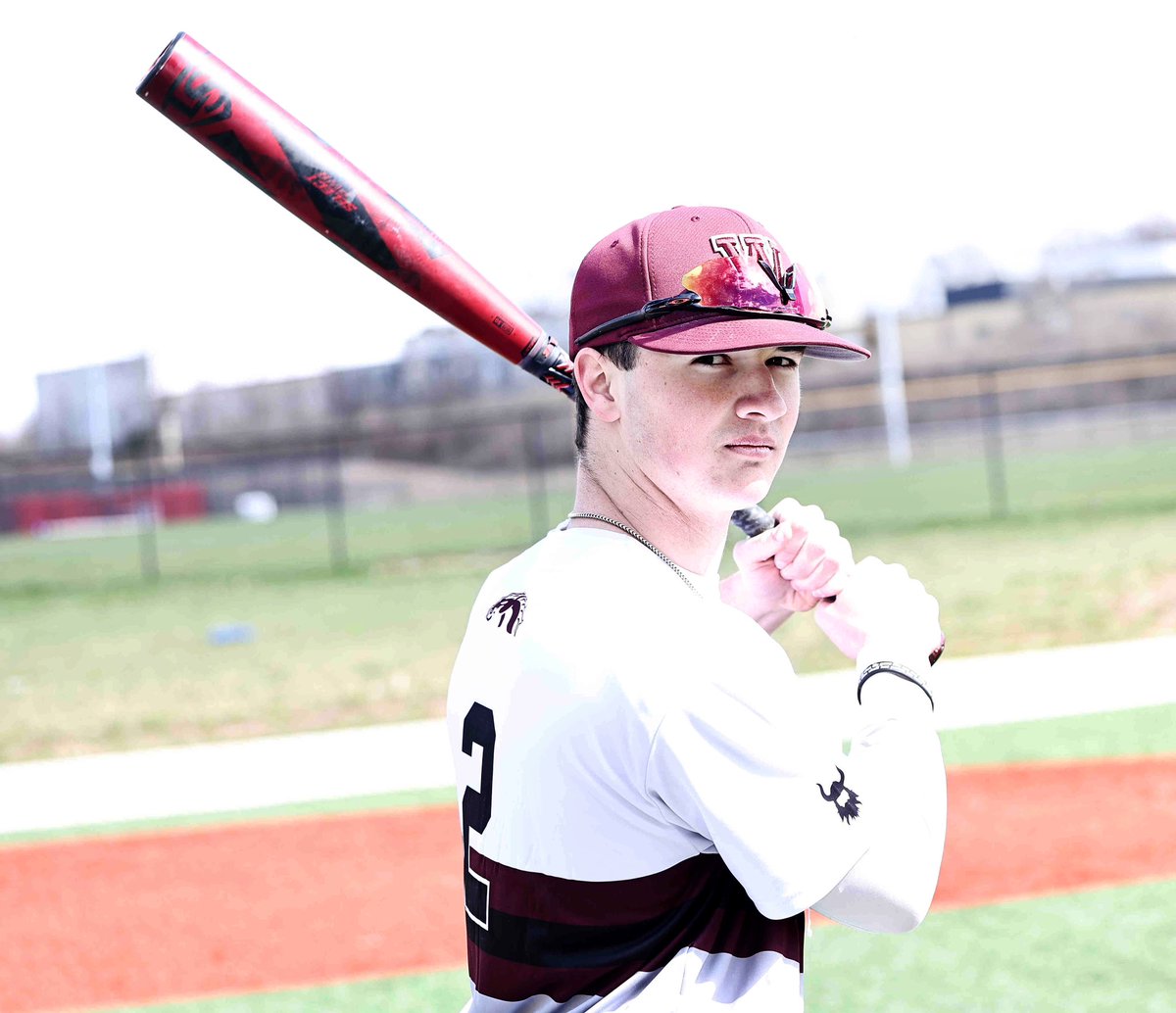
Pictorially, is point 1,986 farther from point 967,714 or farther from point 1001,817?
point 967,714

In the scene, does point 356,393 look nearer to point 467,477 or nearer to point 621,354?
point 467,477

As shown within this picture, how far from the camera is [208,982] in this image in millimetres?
4914

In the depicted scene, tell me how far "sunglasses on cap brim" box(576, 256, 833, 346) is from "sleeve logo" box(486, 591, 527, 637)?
38cm

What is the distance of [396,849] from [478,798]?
4743mm

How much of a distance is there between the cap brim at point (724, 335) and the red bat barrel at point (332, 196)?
1.98 ft

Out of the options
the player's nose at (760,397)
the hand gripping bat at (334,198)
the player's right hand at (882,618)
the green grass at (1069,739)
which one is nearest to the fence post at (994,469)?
the green grass at (1069,739)

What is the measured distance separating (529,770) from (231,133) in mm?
1044

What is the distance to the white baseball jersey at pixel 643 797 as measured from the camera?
1.60 meters

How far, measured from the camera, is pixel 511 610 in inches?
72.1

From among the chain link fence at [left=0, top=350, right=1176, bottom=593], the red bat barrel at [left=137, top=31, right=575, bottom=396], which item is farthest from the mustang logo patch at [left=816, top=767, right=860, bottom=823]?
the chain link fence at [left=0, top=350, right=1176, bottom=593]

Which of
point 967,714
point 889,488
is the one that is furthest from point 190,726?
point 889,488

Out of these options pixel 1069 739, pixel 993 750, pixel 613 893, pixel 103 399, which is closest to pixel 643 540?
pixel 613 893

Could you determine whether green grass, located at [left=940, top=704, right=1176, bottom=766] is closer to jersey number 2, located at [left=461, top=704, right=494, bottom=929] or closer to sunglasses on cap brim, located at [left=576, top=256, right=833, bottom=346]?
jersey number 2, located at [left=461, top=704, right=494, bottom=929]

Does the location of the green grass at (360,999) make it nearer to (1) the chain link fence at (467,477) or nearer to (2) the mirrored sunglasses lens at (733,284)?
(2) the mirrored sunglasses lens at (733,284)
